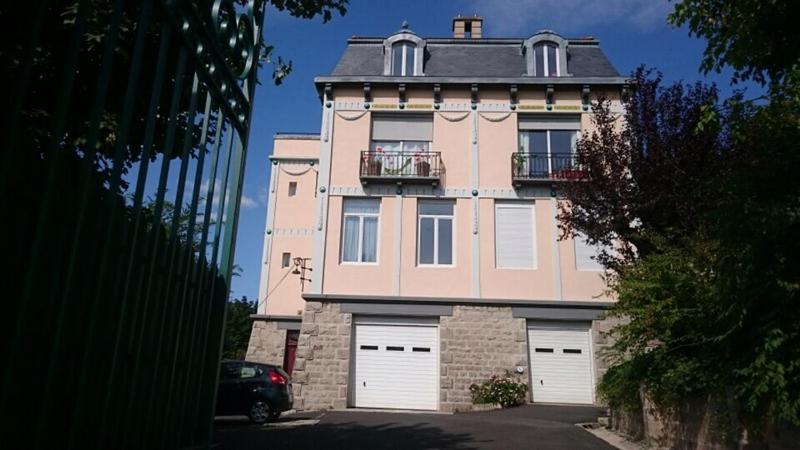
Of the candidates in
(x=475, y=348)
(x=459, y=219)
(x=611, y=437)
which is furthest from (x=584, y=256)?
(x=611, y=437)

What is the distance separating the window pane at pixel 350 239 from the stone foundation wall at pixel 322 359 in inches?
58.9

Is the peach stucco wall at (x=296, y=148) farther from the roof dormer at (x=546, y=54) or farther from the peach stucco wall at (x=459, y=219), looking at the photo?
the roof dormer at (x=546, y=54)

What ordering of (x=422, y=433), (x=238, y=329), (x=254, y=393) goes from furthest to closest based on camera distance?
(x=238, y=329), (x=254, y=393), (x=422, y=433)

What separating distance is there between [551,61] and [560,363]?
9.84m

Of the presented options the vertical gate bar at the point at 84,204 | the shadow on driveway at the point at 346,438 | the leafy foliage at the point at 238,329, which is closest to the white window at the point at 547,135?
the shadow on driveway at the point at 346,438

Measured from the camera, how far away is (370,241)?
17.4 meters

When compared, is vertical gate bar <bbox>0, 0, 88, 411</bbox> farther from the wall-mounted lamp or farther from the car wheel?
the wall-mounted lamp

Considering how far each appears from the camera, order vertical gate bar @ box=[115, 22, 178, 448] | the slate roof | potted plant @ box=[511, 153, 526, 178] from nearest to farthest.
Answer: vertical gate bar @ box=[115, 22, 178, 448], potted plant @ box=[511, 153, 526, 178], the slate roof

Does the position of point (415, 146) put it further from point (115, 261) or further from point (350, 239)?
point (115, 261)

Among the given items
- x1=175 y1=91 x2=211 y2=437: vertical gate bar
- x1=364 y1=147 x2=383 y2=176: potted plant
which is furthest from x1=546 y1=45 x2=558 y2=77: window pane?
x1=175 y1=91 x2=211 y2=437: vertical gate bar

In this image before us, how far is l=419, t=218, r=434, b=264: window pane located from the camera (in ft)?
56.7

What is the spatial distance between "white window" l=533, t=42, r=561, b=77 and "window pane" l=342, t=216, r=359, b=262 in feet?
25.5

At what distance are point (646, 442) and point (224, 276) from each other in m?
7.00

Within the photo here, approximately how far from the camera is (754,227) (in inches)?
210
